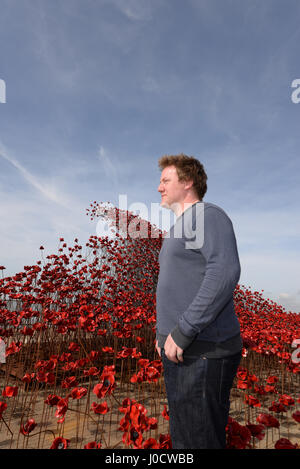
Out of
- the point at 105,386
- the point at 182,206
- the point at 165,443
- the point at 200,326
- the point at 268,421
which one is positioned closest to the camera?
the point at 200,326

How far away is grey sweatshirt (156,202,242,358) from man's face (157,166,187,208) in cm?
14

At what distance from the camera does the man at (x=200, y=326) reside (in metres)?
1.29

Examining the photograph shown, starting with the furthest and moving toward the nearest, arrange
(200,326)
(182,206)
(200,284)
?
1. (182,206)
2. (200,284)
3. (200,326)

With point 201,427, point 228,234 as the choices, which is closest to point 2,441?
point 201,427

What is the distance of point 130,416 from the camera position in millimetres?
1688

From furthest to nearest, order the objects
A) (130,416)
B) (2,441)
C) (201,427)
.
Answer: (2,441) < (130,416) < (201,427)

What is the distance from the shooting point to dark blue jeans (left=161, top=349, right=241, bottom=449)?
4.26ft

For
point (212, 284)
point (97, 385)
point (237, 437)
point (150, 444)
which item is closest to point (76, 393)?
point (97, 385)

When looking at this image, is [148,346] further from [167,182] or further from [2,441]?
[167,182]

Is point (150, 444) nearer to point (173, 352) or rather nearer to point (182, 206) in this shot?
point (173, 352)

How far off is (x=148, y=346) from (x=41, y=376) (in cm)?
370

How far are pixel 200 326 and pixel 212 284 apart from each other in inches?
7.8

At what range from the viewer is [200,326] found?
1.27 meters

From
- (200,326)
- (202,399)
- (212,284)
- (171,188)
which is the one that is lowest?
(202,399)
